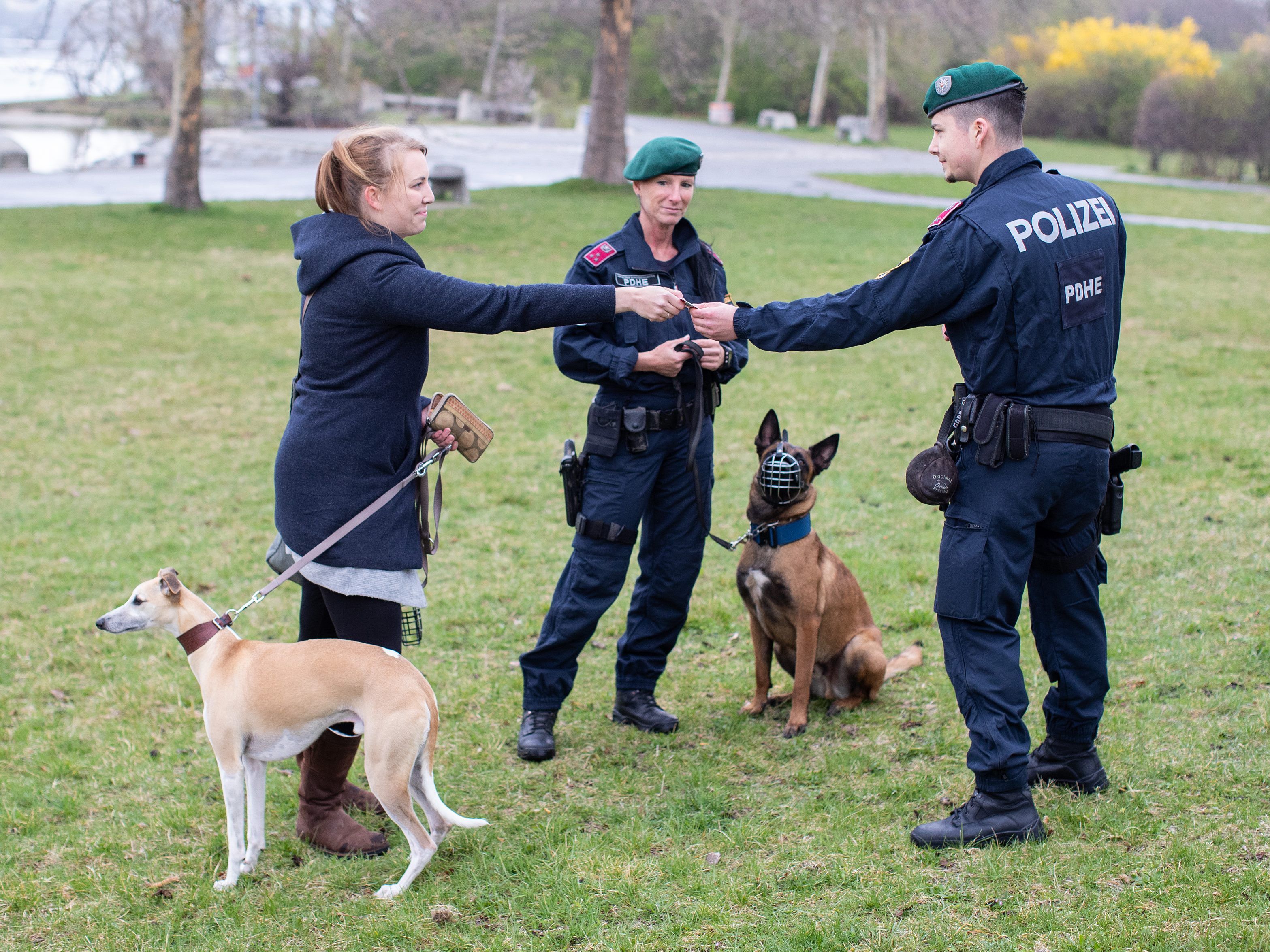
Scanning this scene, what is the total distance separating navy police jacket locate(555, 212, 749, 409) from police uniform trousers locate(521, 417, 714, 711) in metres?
0.20

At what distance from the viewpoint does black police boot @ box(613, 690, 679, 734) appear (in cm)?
460

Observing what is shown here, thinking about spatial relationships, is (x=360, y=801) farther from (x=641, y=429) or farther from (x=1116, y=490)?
(x=1116, y=490)

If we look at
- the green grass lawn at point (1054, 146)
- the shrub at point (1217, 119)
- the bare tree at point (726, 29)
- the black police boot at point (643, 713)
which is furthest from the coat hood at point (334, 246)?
the bare tree at point (726, 29)

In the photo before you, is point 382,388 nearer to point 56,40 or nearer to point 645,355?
point 645,355

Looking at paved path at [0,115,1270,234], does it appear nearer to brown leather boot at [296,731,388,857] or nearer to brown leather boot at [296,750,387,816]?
brown leather boot at [296,750,387,816]

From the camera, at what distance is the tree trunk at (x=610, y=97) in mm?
19984

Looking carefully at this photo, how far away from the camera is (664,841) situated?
3730 millimetres

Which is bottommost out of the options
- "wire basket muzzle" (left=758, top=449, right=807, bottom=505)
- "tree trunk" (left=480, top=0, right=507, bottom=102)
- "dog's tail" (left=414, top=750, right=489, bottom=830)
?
"dog's tail" (left=414, top=750, right=489, bottom=830)

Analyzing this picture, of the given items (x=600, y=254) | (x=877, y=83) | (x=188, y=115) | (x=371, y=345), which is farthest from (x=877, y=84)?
(x=371, y=345)

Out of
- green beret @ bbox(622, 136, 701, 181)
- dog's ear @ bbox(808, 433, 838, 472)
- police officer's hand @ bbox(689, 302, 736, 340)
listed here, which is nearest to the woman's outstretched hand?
police officer's hand @ bbox(689, 302, 736, 340)

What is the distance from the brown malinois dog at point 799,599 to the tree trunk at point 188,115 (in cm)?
1549

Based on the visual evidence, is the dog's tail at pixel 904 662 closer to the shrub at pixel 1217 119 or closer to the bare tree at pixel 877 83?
the shrub at pixel 1217 119

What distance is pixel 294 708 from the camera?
3322 mm

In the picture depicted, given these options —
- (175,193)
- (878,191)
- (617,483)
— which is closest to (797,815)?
(617,483)
